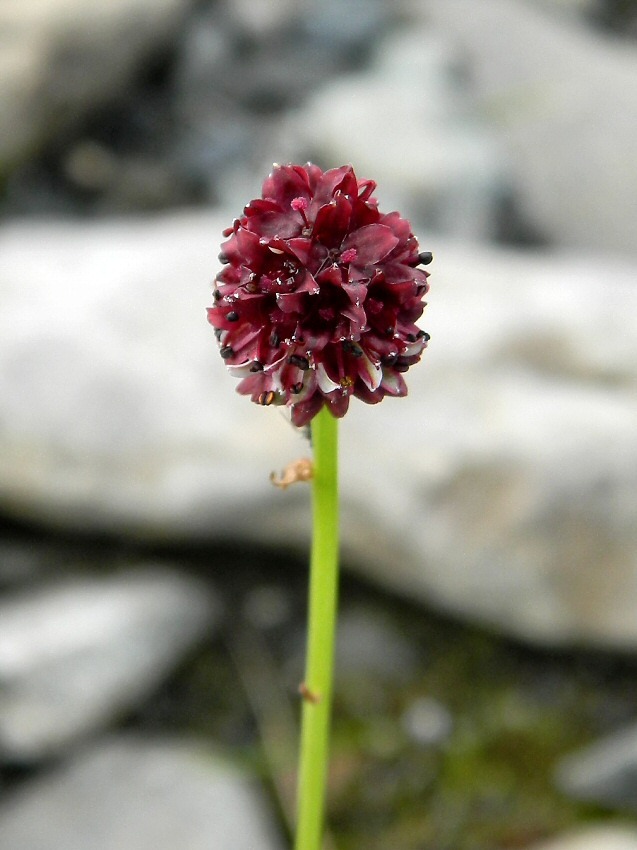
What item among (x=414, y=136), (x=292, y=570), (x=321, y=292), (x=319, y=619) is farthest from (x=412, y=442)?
(x=414, y=136)

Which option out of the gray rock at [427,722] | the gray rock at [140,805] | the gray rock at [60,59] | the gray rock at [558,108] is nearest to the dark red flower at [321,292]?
the gray rock at [140,805]

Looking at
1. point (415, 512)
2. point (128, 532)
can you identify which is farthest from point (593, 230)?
point (128, 532)

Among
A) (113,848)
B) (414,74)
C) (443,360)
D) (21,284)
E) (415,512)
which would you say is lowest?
(113,848)

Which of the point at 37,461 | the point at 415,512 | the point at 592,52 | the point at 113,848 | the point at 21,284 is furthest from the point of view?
the point at 592,52

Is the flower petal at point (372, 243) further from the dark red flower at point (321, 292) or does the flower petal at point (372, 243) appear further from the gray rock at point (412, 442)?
the gray rock at point (412, 442)

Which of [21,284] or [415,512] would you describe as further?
[21,284]

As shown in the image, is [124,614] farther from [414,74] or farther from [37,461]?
[414,74]

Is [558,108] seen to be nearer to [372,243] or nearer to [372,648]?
[372,648]
